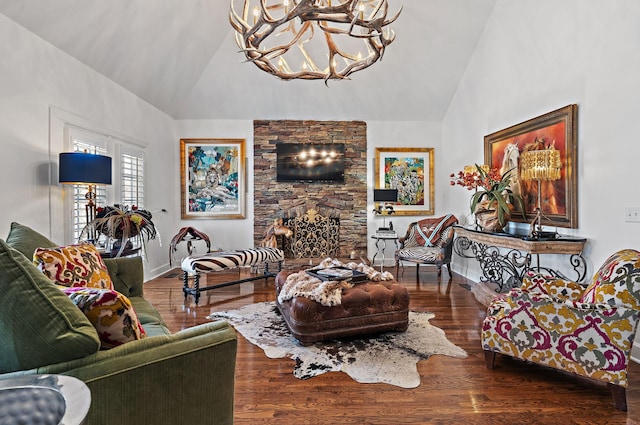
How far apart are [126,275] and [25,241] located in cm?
72

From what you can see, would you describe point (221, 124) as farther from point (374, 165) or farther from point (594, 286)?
point (594, 286)

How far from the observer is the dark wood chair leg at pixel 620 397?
2.10 meters

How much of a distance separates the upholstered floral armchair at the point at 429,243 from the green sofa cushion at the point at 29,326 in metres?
4.95

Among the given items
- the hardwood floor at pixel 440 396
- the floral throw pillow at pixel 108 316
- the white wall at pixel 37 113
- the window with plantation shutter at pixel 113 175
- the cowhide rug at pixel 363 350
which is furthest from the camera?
the window with plantation shutter at pixel 113 175

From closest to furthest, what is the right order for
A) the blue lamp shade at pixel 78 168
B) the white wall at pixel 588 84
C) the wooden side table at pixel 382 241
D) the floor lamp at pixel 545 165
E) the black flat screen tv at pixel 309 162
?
the white wall at pixel 588 84 < the blue lamp shade at pixel 78 168 < the floor lamp at pixel 545 165 < the wooden side table at pixel 382 241 < the black flat screen tv at pixel 309 162

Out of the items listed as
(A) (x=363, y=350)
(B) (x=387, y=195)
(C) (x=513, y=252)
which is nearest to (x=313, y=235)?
(B) (x=387, y=195)

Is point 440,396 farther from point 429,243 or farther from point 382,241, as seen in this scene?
point 382,241

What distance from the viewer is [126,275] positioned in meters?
2.82

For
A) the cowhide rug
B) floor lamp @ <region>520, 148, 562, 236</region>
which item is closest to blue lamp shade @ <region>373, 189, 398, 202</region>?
floor lamp @ <region>520, 148, 562, 236</region>

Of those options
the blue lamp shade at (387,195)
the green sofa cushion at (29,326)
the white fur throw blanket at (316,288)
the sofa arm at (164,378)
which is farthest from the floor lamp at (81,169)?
the blue lamp shade at (387,195)

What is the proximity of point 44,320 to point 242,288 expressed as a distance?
4038mm

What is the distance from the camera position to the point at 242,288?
509cm

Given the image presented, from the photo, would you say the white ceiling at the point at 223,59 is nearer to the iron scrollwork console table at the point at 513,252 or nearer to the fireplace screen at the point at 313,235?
the fireplace screen at the point at 313,235

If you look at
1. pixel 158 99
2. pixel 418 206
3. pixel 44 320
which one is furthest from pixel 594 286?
pixel 158 99
